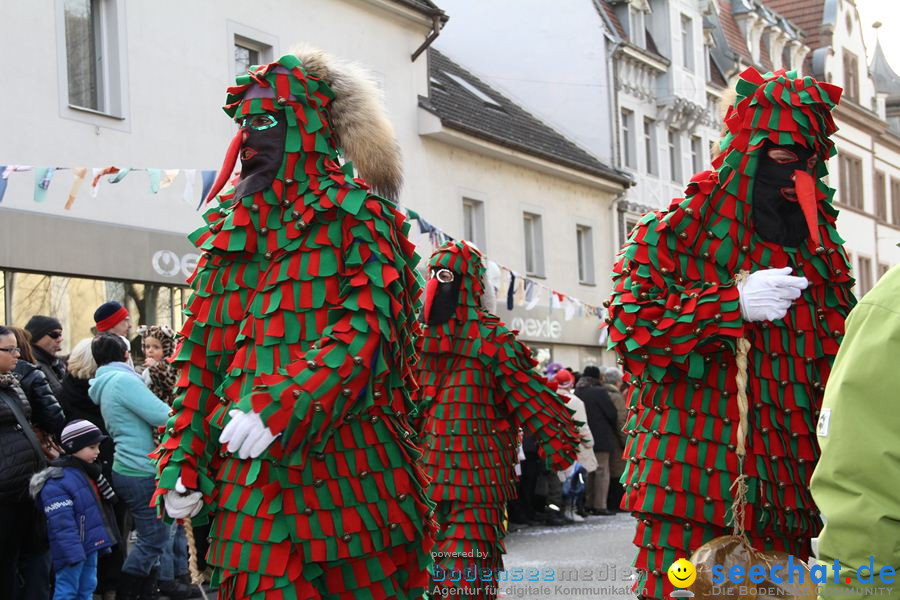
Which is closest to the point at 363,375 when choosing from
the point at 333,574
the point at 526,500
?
the point at 333,574

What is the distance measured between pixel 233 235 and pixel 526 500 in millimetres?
10225

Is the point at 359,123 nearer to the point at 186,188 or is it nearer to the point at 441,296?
the point at 441,296

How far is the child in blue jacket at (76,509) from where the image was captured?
696 centimetres

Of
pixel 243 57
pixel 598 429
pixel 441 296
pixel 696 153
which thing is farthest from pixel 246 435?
pixel 696 153

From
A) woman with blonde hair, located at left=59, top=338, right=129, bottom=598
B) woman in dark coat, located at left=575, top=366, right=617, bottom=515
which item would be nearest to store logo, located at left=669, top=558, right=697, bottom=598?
woman with blonde hair, located at left=59, top=338, right=129, bottom=598

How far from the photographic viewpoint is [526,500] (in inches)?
559

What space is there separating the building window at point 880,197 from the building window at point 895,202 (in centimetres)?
110

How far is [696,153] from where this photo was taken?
1329 inches

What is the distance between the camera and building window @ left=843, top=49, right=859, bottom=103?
148 ft

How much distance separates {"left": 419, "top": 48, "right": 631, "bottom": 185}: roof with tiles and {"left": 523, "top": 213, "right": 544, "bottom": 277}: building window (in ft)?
4.14

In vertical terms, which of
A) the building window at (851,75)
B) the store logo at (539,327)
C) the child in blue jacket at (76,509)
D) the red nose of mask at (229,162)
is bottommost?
the child in blue jacket at (76,509)

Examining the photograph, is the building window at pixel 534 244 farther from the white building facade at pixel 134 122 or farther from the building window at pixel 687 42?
the building window at pixel 687 42

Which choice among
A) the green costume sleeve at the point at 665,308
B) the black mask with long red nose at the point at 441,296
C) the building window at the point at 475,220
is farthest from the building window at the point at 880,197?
the green costume sleeve at the point at 665,308

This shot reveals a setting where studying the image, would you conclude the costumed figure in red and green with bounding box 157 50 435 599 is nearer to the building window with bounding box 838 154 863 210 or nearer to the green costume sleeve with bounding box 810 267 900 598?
the green costume sleeve with bounding box 810 267 900 598
